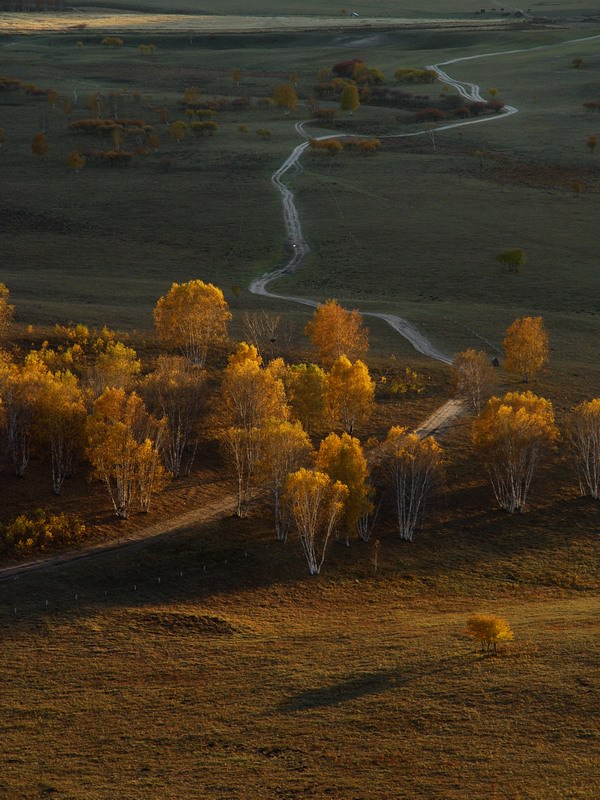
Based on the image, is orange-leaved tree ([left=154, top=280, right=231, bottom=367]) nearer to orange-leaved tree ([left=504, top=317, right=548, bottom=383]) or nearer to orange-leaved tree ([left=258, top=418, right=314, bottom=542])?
orange-leaved tree ([left=258, top=418, right=314, bottom=542])

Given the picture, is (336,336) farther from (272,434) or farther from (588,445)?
(588,445)

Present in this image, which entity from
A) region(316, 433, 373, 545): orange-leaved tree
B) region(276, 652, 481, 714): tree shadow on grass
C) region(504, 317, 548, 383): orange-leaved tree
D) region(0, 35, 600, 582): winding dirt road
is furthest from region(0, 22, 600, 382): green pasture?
region(276, 652, 481, 714): tree shadow on grass

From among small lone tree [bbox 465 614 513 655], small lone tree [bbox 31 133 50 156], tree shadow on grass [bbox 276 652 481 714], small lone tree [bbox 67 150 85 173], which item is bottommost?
tree shadow on grass [bbox 276 652 481 714]

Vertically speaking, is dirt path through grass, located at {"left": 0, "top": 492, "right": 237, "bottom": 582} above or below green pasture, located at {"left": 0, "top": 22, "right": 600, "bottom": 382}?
below

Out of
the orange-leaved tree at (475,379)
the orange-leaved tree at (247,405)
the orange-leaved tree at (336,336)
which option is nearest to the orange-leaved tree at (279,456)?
the orange-leaved tree at (247,405)

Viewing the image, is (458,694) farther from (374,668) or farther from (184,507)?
(184,507)

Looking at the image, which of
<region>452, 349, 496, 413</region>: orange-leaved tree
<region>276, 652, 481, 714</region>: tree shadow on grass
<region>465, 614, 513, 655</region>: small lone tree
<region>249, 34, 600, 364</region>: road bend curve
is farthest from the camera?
<region>249, 34, 600, 364</region>: road bend curve

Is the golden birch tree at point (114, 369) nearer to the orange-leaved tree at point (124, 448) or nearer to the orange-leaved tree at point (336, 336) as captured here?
the orange-leaved tree at point (124, 448)

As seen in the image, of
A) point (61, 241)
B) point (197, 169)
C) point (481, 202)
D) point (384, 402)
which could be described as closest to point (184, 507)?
point (384, 402)

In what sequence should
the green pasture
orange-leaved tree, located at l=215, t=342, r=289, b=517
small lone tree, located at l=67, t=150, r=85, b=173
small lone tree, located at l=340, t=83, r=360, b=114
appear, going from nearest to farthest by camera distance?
1. orange-leaved tree, located at l=215, t=342, r=289, b=517
2. the green pasture
3. small lone tree, located at l=67, t=150, r=85, b=173
4. small lone tree, located at l=340, t=83, r=360, b=114

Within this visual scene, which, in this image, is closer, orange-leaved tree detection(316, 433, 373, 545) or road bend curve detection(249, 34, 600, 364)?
orange-leaved tree detection(316, 433, 373, 545)
